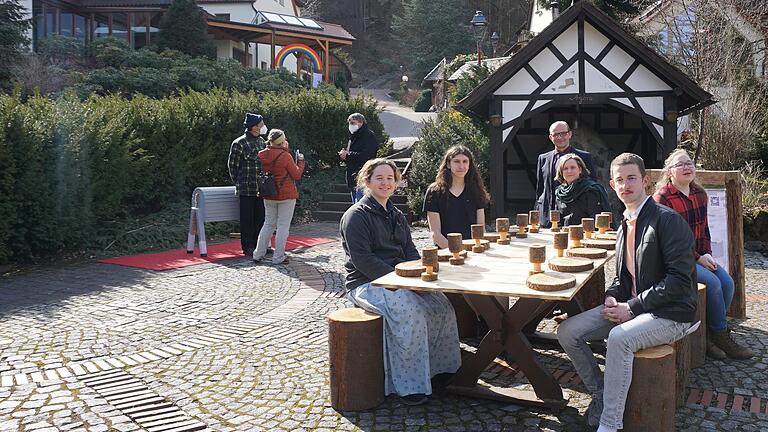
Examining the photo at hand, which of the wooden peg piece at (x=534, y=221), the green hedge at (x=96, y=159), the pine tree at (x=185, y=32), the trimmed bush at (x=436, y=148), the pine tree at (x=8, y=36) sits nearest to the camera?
the wooden peg piece at (x=534, y=221)

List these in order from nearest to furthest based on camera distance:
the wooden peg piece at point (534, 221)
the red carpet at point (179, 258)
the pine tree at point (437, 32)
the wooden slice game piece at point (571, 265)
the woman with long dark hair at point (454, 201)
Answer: the wooden slice game piece at point (571, 265) < the woman with long dark hair at point (454, 201) < the wooden peg piece at point (534, 221) < the red carpet at point (179, 258) < the pine tree at point (437, 32)

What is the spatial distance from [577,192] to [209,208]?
5.56m

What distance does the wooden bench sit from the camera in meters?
9.88

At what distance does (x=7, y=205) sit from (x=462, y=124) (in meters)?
8.43

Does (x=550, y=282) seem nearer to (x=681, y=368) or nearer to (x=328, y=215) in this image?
(x=681, y=368)

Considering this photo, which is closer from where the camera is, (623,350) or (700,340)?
(623,350)

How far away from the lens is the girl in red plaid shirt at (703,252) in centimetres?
512

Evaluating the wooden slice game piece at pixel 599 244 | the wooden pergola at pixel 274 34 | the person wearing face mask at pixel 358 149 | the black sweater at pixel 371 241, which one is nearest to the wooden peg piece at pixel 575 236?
the wooden slice game piece at pixel 599 244

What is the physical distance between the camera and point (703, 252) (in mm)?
5266

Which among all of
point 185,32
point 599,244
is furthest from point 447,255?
point 185,32

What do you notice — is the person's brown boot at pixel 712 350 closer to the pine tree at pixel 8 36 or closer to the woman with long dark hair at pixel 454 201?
the woman with long dark hair at pixel 454 201

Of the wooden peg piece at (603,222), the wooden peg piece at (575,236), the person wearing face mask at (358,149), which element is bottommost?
the wooden peg piece at (575,236)

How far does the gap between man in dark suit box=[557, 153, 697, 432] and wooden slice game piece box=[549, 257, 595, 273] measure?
195 mm

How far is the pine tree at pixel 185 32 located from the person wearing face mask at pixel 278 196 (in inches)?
738
